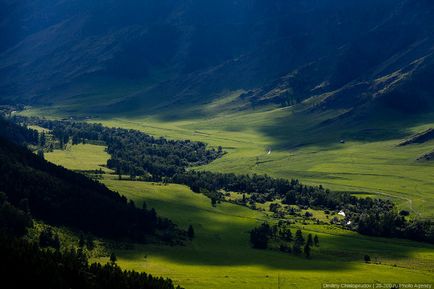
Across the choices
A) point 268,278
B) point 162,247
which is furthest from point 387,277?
point 162,247

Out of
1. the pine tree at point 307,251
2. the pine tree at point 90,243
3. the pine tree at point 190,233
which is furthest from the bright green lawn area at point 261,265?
the pine tree at point 90,243

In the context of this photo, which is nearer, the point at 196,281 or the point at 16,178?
the point at 196,281

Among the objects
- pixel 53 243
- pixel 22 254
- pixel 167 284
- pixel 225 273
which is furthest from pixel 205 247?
pixel 22 254

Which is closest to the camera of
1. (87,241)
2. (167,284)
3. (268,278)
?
(167,284)

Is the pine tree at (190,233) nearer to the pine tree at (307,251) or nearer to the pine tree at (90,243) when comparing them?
the pine tree at (307,251)

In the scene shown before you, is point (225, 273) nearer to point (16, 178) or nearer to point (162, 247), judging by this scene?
point (162, 247)

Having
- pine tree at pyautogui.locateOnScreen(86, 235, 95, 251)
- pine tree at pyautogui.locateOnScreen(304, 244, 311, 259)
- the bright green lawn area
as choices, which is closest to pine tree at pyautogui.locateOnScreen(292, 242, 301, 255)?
A: pine tree at pyautogui.locateOnScreen(304, 244, 311, 259)

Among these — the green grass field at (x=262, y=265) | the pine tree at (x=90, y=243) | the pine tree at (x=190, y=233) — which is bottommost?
the green grass field at (x=262, y=265)

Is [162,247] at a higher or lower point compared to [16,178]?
lower

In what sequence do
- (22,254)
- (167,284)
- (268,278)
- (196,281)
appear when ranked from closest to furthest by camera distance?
1. (22,254)
2. (167,284)
3. (196,281)
4. (268,278)

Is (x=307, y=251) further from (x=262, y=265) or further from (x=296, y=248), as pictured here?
(x=262, y=265)

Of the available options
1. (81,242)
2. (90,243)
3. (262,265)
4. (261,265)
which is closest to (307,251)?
(262,265)
